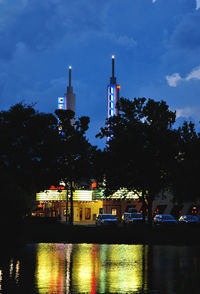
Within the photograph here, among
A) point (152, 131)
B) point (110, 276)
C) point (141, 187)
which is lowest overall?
point (110, 276)

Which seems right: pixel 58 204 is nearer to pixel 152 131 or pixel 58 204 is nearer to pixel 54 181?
pixel 54 181

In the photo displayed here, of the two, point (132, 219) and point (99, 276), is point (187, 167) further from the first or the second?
point (99, 276)

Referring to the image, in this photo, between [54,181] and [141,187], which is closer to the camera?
[141,187]

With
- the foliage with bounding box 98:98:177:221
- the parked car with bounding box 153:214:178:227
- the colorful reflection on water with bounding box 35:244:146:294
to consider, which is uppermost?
the foliage with bounding box 98:98:177:221

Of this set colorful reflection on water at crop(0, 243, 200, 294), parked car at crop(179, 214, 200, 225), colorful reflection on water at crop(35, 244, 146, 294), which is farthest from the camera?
parked car at crop(179, 214, 200, 225)

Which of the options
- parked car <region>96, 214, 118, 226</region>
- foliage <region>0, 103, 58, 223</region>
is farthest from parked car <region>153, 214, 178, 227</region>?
foliage <region>0, 103, 58, 223</region>

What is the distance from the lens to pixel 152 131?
46.1 metres

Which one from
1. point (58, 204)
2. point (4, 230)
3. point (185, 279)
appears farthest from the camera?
point (58, 204)

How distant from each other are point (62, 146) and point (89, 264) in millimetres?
39007

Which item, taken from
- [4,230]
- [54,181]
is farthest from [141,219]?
[4,230]

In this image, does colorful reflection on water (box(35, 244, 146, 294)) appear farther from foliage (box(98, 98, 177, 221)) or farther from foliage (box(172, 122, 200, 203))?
foliage (box(98, 98, 177, 221))

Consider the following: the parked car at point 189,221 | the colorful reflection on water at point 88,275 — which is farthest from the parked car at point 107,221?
the colorful reflection on water at point 88,275

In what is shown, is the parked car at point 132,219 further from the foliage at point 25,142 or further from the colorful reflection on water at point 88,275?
the colorful reflection on water at point 88,275

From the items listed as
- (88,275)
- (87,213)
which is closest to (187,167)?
(88,275)
